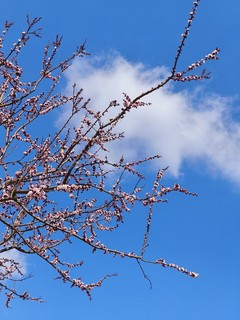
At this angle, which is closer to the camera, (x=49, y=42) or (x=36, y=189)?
(x=36, y=189)

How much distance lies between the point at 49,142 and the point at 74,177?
122 centimetres

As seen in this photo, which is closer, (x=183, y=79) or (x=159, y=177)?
(x=183, y=79)

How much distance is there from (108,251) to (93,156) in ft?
5.57

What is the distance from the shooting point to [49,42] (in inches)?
326

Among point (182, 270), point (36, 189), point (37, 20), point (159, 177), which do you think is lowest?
point (36, 189)

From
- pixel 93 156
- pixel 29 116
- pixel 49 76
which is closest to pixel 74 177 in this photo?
pixel 93 156

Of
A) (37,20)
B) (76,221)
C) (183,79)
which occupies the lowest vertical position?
(76,221)

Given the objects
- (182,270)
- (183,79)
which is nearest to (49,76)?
(183,79)

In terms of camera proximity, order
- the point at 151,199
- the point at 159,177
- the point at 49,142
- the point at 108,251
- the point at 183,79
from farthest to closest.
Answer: the point at 49,142 < the point at 159,177 < the point at 151,199 < the point at 108,251 < the point at 183,79

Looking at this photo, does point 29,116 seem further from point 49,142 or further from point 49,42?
point 49,42

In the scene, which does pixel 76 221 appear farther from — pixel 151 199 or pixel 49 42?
pixel 49 42

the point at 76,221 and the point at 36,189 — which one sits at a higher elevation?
the point at 76,221

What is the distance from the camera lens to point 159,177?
7.17 metres

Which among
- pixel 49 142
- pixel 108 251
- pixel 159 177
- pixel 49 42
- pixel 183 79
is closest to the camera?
pixel 183 79
